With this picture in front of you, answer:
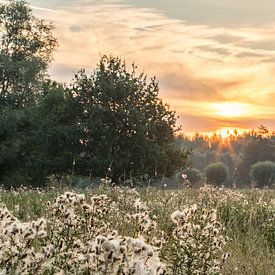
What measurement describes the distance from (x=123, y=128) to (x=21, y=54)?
1493 centimetres

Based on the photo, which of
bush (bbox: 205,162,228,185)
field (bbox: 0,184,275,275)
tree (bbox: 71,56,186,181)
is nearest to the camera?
field (bbox: 0,184,275,275)

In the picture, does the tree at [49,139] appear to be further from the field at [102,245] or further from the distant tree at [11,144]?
the field at [102,245]

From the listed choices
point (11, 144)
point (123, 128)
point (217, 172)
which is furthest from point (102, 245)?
point (217, 172)

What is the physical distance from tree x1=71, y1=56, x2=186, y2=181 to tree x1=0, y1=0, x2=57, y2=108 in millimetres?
5713

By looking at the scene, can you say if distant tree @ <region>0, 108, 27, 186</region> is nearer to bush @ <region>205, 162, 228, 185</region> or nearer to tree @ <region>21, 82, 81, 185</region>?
tree @ <region>21, 82, 81, 185</region>

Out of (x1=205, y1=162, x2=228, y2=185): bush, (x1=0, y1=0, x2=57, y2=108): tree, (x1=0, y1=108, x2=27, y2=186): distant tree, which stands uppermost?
(x1=0, y1=0, x2=57, y2=108): tree

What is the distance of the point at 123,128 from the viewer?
37156 mm

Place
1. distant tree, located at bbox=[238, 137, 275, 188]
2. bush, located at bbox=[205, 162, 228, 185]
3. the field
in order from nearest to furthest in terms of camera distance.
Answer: the field
distant tree, located at bbox=[238, 137, 275, 188]
bush, located at bbox=[205, 162, 228, 185]

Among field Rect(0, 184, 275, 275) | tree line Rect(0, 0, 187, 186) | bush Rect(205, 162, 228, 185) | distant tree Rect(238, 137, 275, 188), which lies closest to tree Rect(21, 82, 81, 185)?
tree line Rect(0, 0, 187, 186)

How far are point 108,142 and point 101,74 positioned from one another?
6.50 metres

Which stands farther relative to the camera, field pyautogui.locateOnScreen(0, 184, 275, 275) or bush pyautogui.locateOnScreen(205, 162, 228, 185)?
bush pyautogui.locateOnScreen(205, 162, 228, 185)

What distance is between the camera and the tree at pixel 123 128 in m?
35.9

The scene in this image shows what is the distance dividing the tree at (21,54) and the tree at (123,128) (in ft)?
18.7

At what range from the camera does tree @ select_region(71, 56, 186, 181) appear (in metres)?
35.9
